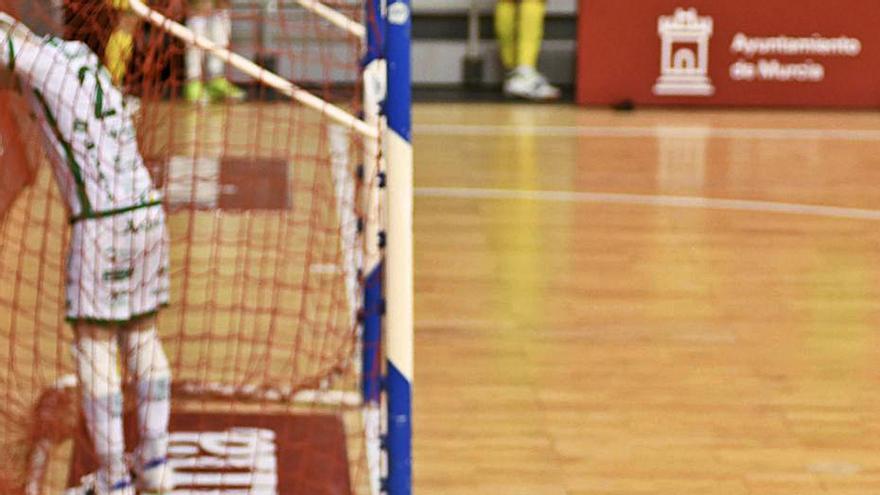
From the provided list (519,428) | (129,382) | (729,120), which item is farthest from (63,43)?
(729,120)

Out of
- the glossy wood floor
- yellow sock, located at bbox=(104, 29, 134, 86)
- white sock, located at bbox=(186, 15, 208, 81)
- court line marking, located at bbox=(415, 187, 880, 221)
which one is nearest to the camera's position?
yellow sock, located at bbox=(104, 29, 134, 86)

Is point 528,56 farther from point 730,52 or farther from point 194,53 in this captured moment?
point 194,53

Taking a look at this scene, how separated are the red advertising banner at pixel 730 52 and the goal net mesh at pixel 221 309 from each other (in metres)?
3.60

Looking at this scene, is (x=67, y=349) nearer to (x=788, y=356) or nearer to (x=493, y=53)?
(x=788, y=356)

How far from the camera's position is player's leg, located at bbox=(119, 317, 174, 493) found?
381 cm

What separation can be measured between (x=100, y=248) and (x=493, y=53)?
824 centimetres

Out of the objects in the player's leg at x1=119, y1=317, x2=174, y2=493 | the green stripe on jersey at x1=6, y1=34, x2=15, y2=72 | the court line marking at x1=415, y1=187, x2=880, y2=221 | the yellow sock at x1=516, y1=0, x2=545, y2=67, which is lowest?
the player's leg at x1=119, y1=317, x2=174, y2=493

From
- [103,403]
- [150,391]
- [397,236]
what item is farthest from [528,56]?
[397,236]

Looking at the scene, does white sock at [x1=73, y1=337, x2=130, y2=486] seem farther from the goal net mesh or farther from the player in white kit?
the goal net mesh

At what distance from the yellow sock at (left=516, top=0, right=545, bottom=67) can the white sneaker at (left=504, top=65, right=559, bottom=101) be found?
0.07 m

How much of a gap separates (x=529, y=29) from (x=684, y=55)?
1.08 m

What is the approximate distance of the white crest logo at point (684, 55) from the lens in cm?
1063

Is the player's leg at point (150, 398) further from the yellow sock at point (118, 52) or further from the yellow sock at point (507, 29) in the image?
the yellow sock at point (507, 29)

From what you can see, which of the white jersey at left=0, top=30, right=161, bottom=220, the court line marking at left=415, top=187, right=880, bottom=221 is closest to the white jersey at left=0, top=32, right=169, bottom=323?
the white jersey at left=0, top=30, right=161, bottom=220
